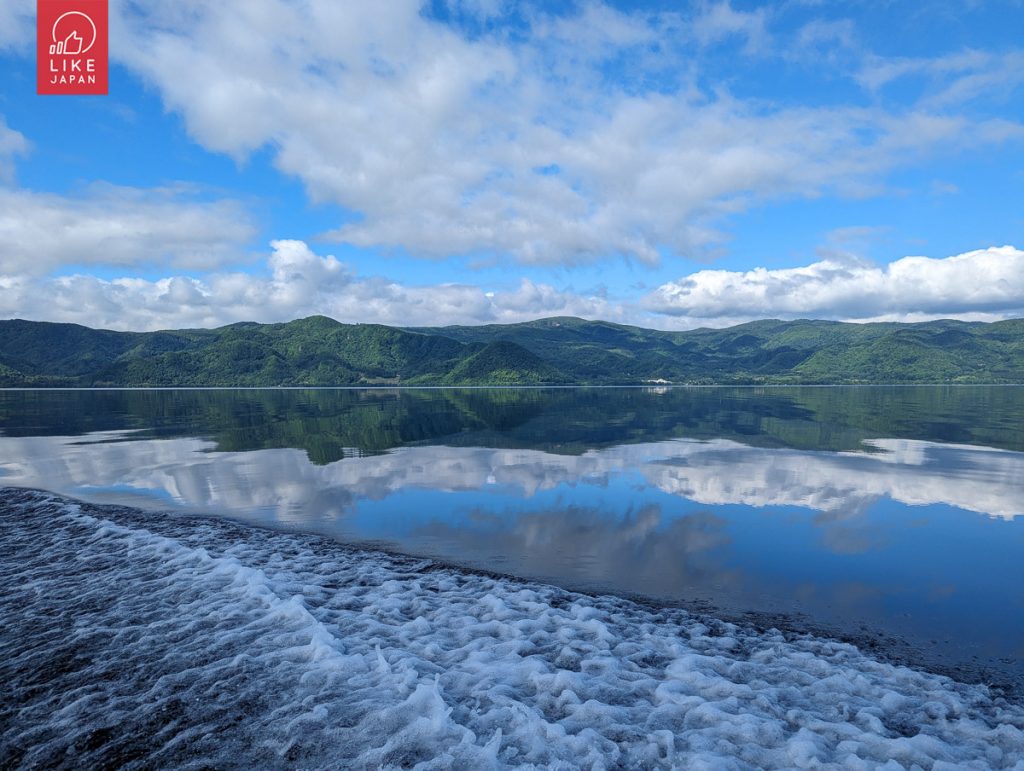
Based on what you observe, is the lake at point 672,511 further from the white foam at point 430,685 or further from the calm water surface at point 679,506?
the white foam at point 430,685

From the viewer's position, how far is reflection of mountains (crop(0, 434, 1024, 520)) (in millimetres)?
24812

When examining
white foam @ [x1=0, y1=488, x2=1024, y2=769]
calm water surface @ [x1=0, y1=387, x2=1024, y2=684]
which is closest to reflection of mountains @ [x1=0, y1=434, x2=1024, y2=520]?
calm water surface @ [x1=0, y1=387, x2=1024, y2=684]

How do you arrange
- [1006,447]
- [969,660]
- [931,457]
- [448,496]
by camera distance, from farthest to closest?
[1006,447] < [931,457] < [448,496] < [969,660]

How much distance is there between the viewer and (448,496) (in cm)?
2516

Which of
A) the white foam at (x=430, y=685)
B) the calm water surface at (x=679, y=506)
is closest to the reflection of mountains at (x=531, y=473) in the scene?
the calm water surface at (x=679, y=506)

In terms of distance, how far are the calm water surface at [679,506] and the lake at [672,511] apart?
92 mm

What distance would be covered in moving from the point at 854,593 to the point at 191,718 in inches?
608

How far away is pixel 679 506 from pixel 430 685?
641 inches

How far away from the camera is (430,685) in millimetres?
9695

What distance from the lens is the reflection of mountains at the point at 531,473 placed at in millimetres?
24812

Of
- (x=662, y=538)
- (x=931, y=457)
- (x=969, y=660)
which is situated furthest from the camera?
(x=931, y=457)

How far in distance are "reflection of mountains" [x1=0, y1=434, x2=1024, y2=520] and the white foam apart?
9.45m

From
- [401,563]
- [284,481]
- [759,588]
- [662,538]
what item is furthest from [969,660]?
[284,481]

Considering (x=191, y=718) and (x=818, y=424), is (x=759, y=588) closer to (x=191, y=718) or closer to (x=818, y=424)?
(x=191, y=718)
